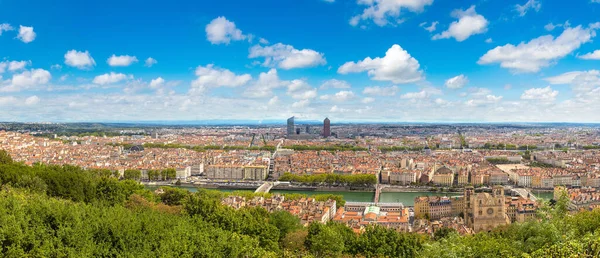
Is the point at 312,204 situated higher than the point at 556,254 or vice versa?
the point at 556,254

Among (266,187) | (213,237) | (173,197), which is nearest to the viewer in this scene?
(213,237)

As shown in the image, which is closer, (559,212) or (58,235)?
(58,235)

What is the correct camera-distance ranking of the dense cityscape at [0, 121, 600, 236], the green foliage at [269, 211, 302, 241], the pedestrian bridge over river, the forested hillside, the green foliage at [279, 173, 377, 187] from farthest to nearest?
the green foliage at [279, 173, 377, 187] < the pedestrian bridge over river < the dense cityscape at [0, 121, 600, 236] < the green foliage at [269, 211, 302, 241] < the forested hillside

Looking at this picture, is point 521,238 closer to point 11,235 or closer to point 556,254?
point 556,254

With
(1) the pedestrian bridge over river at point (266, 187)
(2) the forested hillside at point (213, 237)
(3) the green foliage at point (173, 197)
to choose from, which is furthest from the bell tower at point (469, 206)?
(1) the pedestrian bridge over river at point (266, 187)

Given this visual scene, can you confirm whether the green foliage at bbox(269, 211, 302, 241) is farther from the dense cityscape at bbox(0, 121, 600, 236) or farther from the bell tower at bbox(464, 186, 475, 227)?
the bell tower at bbox(464, 186, 475, 227)

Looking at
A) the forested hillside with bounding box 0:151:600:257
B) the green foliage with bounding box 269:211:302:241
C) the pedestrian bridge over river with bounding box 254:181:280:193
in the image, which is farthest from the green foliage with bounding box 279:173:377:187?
the forested hillside with bounding box 0:151:600:257

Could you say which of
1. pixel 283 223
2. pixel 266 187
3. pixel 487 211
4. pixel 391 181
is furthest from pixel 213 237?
pixel 391 181

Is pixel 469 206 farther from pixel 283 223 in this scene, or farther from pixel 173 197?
pixel 173 197

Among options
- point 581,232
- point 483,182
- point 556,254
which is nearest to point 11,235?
point 556,254
